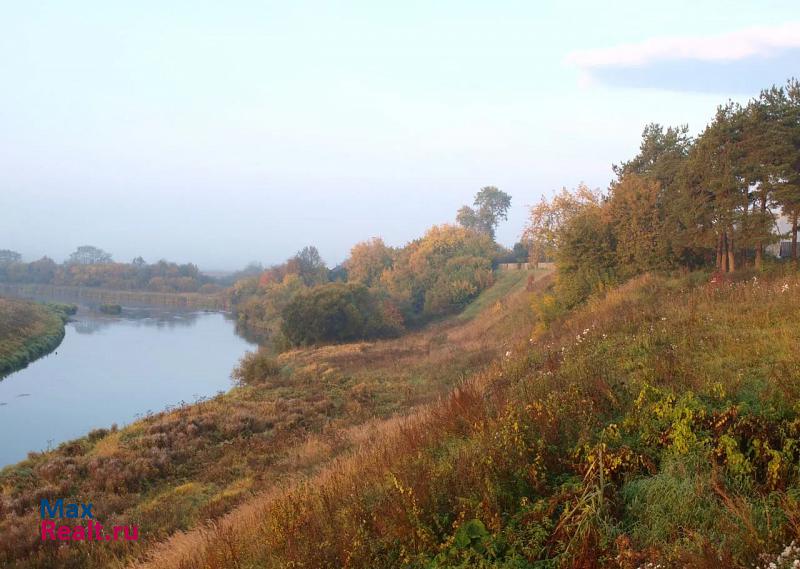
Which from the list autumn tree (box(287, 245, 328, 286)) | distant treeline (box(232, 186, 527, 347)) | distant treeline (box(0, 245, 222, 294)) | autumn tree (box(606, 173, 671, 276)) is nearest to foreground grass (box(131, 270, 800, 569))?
autumn tree (box(606, 173, 671, 276))

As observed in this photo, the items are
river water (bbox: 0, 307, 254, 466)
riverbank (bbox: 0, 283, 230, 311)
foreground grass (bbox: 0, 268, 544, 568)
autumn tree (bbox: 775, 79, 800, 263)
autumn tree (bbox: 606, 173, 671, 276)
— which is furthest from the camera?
riverbank (bbox: 0, 283, 230, 311)

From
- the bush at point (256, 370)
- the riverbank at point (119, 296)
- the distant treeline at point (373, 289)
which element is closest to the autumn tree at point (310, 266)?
the distant treeline at point (373, 289)

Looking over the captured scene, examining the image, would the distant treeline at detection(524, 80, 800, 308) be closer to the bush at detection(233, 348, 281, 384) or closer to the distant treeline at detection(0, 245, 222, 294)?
the bush at detection(233, 348, 281, 384)

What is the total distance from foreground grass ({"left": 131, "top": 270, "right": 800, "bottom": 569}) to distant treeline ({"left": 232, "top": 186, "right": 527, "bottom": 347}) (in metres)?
40.4

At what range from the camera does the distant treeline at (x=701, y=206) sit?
71.3 feet

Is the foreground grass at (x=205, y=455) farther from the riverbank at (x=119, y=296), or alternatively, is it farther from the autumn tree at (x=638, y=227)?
the riverbank at (x=119, y=296)

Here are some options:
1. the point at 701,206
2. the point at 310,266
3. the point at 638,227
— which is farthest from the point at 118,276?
the point at 701,206

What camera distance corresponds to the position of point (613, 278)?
2850cm

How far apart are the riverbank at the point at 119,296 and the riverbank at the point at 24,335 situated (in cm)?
4026

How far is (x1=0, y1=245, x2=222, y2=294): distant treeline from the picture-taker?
124m

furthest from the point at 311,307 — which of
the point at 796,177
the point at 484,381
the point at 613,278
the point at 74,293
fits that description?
the point at 74,293

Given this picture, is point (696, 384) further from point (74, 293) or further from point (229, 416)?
point (74, 293)

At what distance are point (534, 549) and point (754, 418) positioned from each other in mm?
2416

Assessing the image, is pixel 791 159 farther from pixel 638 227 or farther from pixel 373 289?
pixel 373 289
